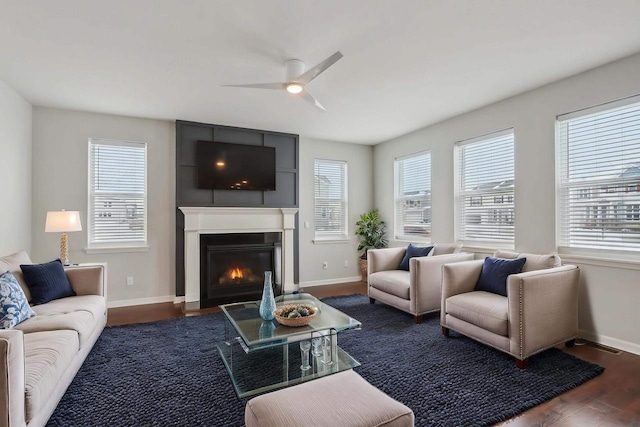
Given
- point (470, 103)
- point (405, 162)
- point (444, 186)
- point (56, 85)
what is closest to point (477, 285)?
point (444, 186)

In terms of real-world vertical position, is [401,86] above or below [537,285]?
above

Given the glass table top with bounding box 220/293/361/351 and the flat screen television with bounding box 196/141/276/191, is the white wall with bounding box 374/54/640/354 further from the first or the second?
the flat screen television with bounding box 196/141/276/191

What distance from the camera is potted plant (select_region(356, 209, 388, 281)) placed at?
5.81 meters

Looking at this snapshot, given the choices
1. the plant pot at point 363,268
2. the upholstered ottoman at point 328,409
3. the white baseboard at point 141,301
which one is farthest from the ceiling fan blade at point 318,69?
the plant pot at point 363,268

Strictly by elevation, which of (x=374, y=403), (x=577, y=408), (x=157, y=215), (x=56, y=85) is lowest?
(x=577, y=408)

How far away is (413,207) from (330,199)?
56.7 inches

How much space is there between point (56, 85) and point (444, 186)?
15.8 feet

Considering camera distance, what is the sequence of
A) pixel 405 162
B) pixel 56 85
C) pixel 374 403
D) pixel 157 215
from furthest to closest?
Answer: 1. pixel 405 162
2. pixel 157 215
3. pixel 56 85
4. pixel 374 403

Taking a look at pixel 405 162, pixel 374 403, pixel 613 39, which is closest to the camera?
pixel 374 403

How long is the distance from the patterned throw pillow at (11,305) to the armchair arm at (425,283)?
11.3ft

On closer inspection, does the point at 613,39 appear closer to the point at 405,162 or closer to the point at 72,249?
the point at 405,162

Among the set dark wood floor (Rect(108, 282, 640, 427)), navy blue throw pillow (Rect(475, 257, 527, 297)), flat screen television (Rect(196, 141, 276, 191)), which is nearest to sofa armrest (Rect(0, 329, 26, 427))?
dark wood floor (Rect(108, 282, 640, 427))

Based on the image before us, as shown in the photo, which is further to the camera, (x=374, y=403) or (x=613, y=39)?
(x=613, y=39)

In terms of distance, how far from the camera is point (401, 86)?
11.4 ft
